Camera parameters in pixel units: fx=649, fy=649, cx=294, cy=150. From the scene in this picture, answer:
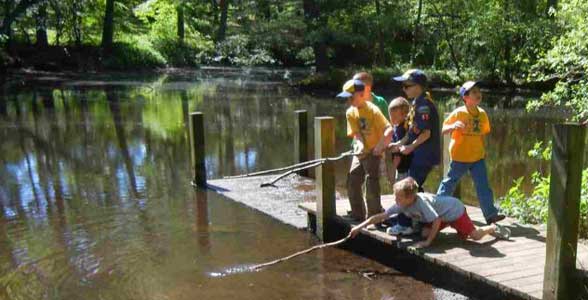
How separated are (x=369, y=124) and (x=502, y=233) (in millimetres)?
1623

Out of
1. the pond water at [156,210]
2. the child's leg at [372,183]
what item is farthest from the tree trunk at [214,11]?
the child's leg at [372,183]

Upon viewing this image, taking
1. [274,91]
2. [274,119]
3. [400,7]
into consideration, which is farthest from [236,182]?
[400,7]

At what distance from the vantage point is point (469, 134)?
19.9 feet

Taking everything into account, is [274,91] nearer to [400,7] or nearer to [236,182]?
[400,7]

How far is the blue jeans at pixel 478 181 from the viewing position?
20.3 ft

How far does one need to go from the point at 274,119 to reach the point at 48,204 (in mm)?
10202

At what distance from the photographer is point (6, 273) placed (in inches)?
259

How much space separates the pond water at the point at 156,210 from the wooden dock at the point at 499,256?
37cm

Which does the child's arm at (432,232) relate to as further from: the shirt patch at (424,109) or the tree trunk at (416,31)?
the tree trunk at (416,31)

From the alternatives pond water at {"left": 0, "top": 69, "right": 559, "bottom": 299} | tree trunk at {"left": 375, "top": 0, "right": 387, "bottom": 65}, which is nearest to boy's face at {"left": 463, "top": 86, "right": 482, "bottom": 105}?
pond water at {"left": 0, "top": 69, "right": 559, "bottom": 299}

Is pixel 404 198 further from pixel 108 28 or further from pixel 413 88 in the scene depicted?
pixel 108 28

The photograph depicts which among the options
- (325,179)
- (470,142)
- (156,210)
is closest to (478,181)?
(470,142)

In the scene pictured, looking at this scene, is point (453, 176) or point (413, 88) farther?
point (453, 176)

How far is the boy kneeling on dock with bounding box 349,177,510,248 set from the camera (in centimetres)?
585
